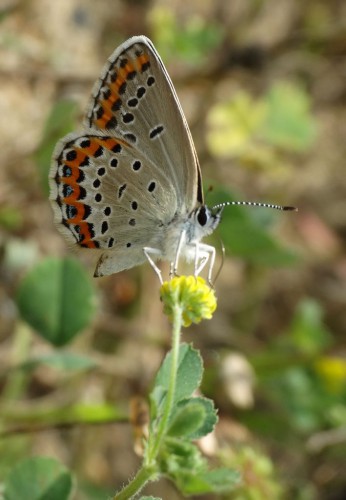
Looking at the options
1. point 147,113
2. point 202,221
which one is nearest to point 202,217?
point 202,221

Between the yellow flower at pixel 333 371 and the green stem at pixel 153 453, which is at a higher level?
the green stem at pixel 153 453

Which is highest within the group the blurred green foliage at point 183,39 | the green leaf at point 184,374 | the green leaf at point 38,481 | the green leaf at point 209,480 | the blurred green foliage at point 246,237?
the green leaf at point 184,374

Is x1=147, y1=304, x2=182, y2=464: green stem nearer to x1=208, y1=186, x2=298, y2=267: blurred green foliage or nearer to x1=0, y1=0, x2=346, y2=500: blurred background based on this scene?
x1=0, y1=0, x2=346, y2=500: blurred background

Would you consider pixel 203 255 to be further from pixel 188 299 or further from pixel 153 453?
pixel 153 453

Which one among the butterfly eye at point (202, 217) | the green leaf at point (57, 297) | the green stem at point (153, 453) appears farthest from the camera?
the green leaf at point (57, 297)

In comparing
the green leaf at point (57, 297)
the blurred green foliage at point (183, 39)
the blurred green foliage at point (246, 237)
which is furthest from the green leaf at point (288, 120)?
the green leaf at point (57, 297)

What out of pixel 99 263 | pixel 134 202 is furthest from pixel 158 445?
pixel 134 202

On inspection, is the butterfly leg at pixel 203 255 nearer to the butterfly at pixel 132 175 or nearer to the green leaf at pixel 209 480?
the butterfly at pixel 132 175
